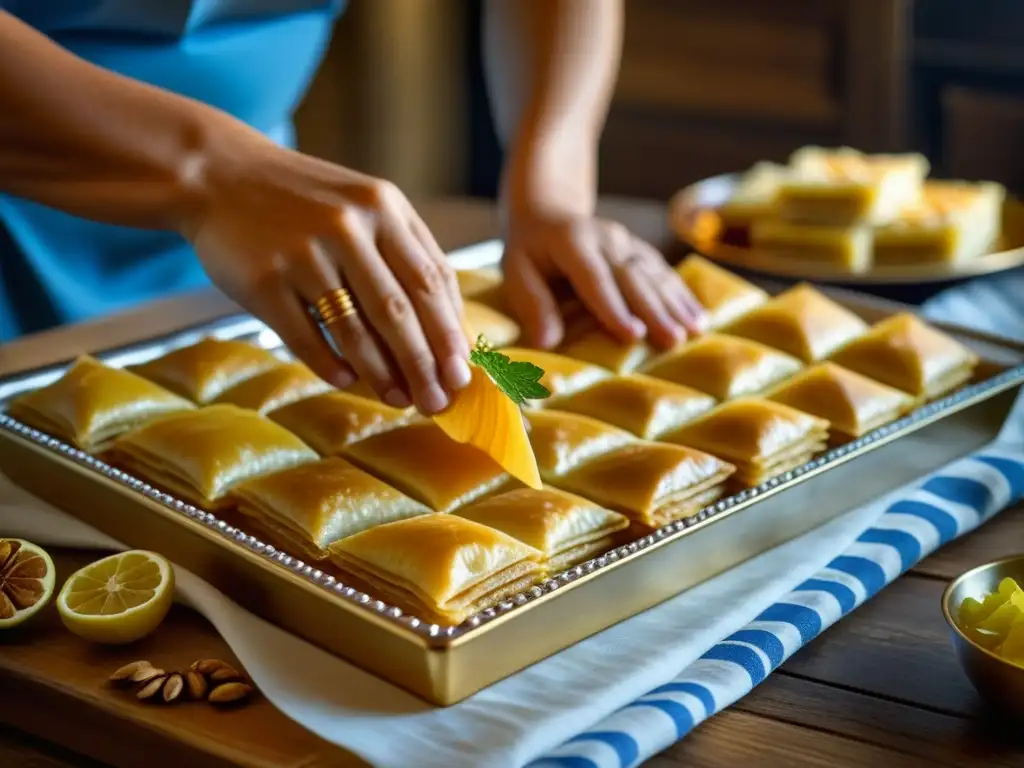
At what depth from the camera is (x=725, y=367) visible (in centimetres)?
154

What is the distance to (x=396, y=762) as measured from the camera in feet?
3.09

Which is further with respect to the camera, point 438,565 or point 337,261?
point 337,261

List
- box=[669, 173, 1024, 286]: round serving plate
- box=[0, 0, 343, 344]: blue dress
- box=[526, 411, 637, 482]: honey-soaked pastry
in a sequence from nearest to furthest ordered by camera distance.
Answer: box=[526, 411, 637, 482]: honey-soaked pastry → box=[0, 0, 343, 344]: blue dress → box=[669, 173, 1024, 286]: round serving plate

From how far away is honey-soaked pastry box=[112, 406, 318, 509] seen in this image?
1260 millimetres

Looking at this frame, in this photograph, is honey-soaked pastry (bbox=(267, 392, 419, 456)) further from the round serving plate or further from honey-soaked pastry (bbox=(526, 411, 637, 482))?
the round serving plate

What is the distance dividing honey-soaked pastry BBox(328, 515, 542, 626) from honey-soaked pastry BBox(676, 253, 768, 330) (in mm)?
704

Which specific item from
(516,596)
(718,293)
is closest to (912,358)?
(718,293)

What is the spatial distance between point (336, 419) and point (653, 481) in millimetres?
348

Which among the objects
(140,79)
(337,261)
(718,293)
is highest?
(140,79)

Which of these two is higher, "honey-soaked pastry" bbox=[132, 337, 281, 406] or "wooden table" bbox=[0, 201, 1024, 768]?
"honey-soaked pastry" bbox=[132, 337, 281, 406]

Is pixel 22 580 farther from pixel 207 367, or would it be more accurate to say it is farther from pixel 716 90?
pixel 716 90

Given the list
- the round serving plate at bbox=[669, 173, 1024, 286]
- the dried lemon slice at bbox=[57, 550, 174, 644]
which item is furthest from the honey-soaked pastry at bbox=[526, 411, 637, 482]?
the round serving plate at bbox=[669, 173, 1024, 286]

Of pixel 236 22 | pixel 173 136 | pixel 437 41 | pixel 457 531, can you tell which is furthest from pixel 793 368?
pixel 437 41

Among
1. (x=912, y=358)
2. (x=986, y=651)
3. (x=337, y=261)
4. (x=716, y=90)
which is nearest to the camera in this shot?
(x=986, y=651)
